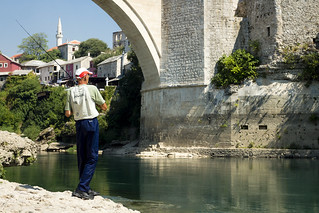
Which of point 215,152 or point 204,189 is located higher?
point 215,152

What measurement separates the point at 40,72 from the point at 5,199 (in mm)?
56490

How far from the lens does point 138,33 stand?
60.3 feet

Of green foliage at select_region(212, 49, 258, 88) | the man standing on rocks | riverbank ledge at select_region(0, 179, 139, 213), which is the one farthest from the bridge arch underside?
riverbank ledge at select_region(0, 179, 139, 213)

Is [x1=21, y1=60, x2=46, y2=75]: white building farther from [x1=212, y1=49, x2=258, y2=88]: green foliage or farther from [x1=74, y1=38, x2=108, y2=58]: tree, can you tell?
[x1=212, y1=49, x2=258, y2=88]: green foliage

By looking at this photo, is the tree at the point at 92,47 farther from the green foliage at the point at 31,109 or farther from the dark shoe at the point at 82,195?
the dark shoe at the point at 82,195

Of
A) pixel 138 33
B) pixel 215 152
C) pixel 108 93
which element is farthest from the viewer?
pixel 108 93

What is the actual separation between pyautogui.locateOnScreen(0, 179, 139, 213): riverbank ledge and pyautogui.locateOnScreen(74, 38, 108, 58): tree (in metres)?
57.0

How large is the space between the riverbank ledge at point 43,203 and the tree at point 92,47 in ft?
187

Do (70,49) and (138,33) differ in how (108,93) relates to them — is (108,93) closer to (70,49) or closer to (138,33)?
(138,33)

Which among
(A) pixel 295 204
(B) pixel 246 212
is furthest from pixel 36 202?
(A) pixel 295 204

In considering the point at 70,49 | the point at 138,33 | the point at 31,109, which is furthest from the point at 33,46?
the point at 138,33

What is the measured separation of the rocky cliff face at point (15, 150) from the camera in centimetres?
879

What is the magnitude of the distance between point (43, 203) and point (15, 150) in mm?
5426

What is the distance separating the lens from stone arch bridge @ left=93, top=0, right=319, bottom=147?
661 inches
